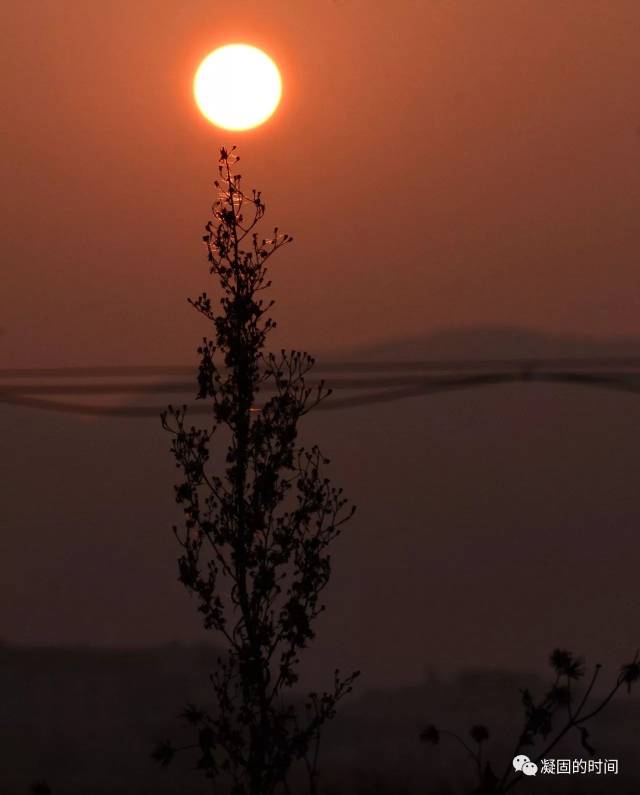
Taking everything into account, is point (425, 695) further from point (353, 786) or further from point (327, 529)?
point (327, 529)

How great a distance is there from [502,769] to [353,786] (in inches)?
52.1

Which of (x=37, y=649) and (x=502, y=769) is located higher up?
(x=37, y=649)

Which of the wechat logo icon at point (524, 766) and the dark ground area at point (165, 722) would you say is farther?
the dark ground area at point (165, 722)

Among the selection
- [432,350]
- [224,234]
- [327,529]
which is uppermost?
[432,350]

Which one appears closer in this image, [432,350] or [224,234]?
[224,234]

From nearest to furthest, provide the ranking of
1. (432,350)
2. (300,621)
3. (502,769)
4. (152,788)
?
(300,621)
(502,769)
(152,788)
(432,350)

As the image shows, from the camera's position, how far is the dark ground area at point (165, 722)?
389 inches

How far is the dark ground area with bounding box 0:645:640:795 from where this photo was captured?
9883 millimetres

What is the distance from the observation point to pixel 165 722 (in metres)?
10.6

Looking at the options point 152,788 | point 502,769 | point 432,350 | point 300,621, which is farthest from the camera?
point 432,350

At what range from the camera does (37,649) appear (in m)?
10.8

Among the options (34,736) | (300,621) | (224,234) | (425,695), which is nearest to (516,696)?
(425,695)

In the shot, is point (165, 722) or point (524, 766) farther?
point (165, 722)

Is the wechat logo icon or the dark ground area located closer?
the wechat logo icon
